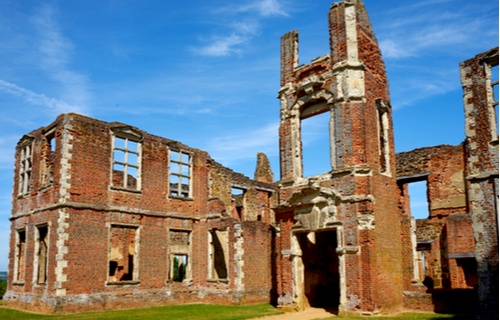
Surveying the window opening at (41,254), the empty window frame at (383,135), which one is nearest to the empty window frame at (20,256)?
the window opening at (41,254)

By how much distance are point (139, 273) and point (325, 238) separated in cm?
736

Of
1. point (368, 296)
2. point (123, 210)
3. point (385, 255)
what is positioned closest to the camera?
point (368, 296)

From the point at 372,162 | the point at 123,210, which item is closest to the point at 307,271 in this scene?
the point at 372,162

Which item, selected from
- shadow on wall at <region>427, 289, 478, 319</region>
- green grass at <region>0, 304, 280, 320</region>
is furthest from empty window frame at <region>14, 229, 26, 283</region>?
shadow on wall at <region>427, 289, 478, 319</region>

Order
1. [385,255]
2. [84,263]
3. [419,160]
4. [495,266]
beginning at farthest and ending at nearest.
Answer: [419,160] → [84,263] → [385,255] → [495,266]

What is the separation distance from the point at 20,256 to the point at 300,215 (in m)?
12.1

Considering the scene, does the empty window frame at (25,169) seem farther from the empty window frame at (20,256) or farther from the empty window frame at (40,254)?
the empty window frame at (40,254)

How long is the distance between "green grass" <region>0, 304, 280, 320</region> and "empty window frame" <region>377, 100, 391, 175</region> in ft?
20.4

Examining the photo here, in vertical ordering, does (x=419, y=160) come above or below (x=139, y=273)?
above

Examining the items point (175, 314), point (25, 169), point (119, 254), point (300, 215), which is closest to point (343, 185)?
point (300, 215)

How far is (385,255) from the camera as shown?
1370 centimetres

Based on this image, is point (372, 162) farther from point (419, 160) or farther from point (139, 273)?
point (139, 273)

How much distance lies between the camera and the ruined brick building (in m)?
13.1

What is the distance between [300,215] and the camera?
1490 cm
